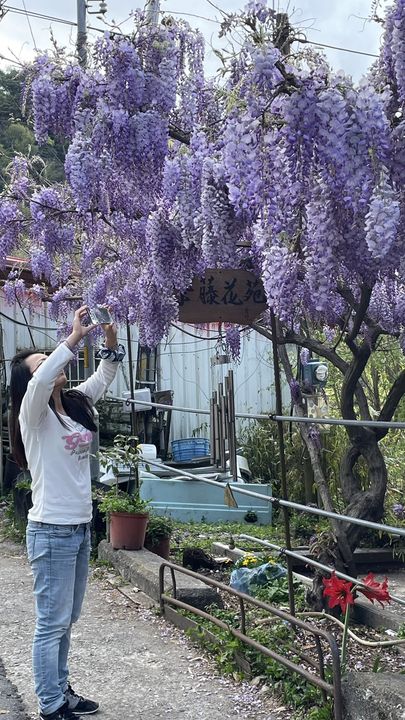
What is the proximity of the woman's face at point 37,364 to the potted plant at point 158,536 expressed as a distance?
314 cm

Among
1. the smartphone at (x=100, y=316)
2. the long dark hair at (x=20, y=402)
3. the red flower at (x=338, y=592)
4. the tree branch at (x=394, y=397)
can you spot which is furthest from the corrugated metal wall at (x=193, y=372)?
the red flower at (x=338, y=592)

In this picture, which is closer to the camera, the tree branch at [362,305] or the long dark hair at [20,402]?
the long dark hair at [20,402]

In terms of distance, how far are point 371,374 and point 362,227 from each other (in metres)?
6.68

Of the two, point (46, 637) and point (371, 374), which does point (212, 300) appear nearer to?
point (46, 637)

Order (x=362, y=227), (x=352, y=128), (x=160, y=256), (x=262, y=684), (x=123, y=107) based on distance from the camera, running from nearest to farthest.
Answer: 1. (x=352, y=128)
2. (x=362, y=227)
3. (x=262, y=684)
4. (x=123, y=107)
5. (x=160, y=256)

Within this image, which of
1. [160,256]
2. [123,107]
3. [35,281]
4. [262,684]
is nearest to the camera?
[262,684]

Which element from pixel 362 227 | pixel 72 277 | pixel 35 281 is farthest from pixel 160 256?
pixel 35 281

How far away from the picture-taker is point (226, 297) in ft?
16.0

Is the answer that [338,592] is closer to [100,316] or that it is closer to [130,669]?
[130,669]

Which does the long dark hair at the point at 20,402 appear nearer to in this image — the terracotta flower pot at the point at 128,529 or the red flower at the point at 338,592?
the red flower at the point at 338,592

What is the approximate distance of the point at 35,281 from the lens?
10.3 metres

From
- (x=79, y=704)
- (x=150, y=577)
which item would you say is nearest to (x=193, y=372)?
(x=150, y=577)

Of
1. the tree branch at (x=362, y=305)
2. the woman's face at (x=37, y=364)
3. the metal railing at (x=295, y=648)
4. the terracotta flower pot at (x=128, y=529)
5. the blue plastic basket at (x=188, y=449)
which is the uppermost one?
the tree branch at (x=362, y=305)

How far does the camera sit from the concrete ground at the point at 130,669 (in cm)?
393
